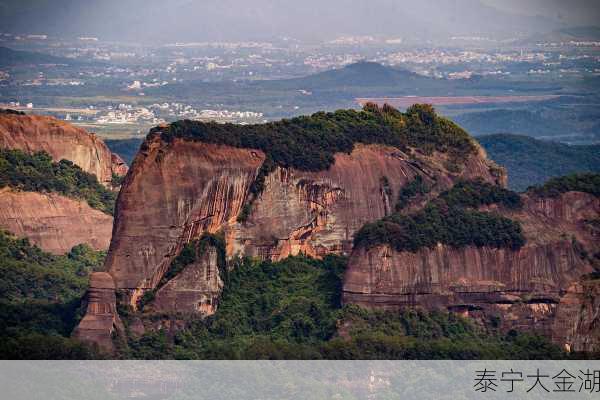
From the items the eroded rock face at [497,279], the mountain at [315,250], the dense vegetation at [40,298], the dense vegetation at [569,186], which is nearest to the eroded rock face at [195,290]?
the mountain at [315,250]

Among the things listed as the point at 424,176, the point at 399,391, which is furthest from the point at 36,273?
the point at 399,391

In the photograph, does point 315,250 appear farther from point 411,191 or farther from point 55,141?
point 55,141

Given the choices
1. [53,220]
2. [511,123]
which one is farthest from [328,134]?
[511,123]

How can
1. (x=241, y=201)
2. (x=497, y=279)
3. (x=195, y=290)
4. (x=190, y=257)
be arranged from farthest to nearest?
(x=241, y=201) < (x=497, y=279) < (x=195, y=290) < (x=190, y=257)

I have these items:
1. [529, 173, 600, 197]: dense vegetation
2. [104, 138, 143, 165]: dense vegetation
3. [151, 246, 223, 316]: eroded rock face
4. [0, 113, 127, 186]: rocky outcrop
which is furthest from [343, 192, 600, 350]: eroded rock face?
[104, 138, 143, 165]: dense vegetation

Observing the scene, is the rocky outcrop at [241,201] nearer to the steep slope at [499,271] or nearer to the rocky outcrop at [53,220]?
the steep slope at [499,271]

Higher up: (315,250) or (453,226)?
(453,226)

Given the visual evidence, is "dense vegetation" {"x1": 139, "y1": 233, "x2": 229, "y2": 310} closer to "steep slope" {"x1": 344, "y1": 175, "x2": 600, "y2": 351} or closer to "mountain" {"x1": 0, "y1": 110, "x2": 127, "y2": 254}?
"steep slope" {"x1": 344, "y1": 175, "x2": 600, "y2": 351}
